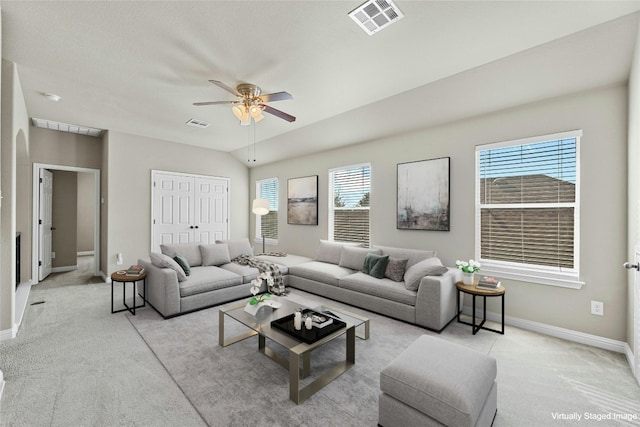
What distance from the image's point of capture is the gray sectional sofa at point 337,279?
322 cm

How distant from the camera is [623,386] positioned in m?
2.16

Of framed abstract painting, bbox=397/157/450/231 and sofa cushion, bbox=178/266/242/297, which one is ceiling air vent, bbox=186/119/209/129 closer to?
sofa cushion, bbox=178/266/242/297

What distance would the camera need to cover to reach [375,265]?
3998mm

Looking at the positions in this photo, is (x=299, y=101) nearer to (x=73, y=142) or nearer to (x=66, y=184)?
(x=73, y=142)

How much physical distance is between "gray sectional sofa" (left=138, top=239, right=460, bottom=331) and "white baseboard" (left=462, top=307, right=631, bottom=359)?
625 millimetres

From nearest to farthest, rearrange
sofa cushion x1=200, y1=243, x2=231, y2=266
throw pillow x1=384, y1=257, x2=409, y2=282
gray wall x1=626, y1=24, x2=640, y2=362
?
gray wall x1=626, y1=24, x2=640, y2=362 < throw pillow x1=384, y1=257, x2=409, y2=282 < sofa cushion x1=200, y1=243, x2=231, y2=266

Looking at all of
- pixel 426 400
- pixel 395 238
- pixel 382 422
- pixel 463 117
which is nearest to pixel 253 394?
pixel 382 422

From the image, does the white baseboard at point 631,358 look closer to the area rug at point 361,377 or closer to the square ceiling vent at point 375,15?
the area rug at point 361,377

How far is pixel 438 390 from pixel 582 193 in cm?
280

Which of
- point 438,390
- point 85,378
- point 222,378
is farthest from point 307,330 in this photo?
point 85,378

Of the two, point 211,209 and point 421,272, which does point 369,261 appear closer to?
point 421,272

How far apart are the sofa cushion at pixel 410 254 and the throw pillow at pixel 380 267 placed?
19cm

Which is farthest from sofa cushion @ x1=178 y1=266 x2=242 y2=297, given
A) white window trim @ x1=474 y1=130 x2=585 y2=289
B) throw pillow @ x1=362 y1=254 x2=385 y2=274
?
white window trim @ x1=474 y1=130 x2=585 y2=289

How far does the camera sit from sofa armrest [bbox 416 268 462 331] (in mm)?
3062
